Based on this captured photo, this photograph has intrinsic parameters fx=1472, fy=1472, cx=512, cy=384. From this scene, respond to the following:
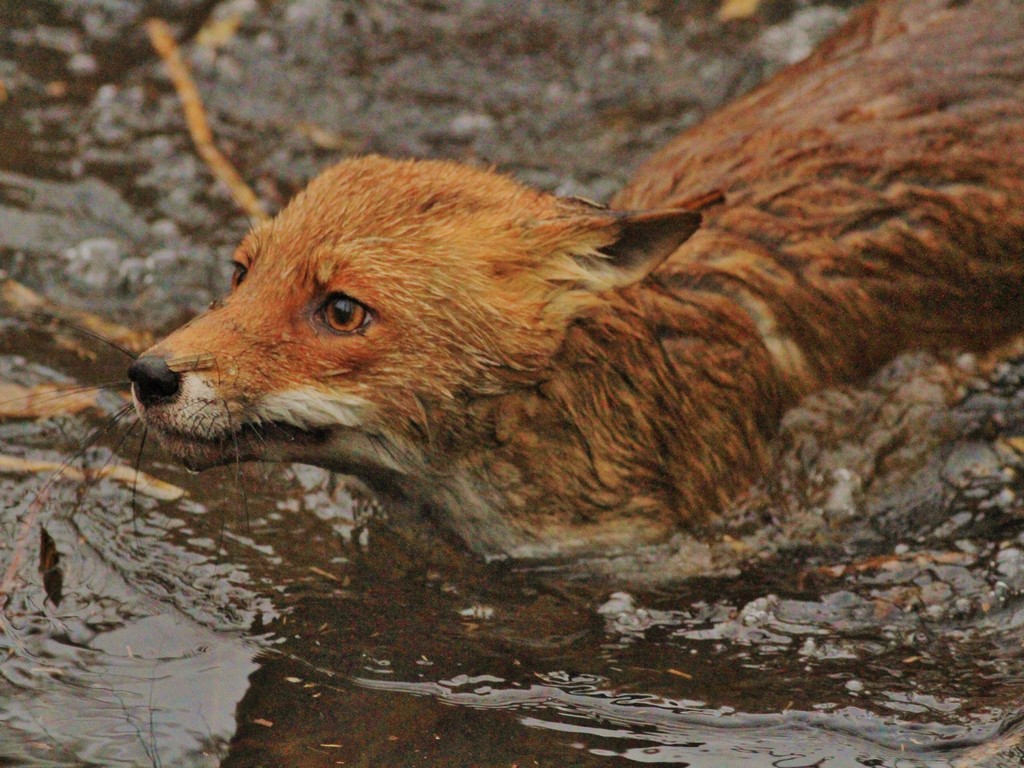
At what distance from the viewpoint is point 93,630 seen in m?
5.82

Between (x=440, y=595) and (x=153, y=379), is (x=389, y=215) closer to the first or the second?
(x=153, y=379)

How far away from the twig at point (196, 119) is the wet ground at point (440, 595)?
0.13 m

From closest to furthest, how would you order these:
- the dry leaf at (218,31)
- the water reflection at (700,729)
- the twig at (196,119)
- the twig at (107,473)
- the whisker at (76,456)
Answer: the water reflection at (700,729)
the whisker at (76,456)
the twig at (107,473)
the twig at (196,119)
the dry leaf at (218,31)

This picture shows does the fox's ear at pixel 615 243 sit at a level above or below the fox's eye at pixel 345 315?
above

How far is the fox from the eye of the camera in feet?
18.7

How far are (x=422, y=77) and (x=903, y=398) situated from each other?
16.5 ft

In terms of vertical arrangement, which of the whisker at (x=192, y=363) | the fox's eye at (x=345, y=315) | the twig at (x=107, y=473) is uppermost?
the fox's eye at (x=345, y=315)

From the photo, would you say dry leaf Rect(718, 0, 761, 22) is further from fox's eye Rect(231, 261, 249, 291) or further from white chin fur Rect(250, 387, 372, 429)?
white chin fur Rect(250, 387, 372, 429)

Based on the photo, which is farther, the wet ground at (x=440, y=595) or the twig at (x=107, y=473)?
the twig at (x=107, y=473)

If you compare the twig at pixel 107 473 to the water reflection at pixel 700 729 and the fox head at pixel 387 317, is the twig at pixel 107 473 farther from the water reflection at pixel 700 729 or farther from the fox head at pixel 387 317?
the water reflection at pixel 700 729

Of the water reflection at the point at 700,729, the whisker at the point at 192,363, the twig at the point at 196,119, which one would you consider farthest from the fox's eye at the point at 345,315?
the twig at the point at 196,119

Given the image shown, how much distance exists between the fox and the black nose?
0.01 meters

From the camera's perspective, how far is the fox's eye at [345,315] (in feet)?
18.7

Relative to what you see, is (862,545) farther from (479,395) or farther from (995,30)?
(995,30)
